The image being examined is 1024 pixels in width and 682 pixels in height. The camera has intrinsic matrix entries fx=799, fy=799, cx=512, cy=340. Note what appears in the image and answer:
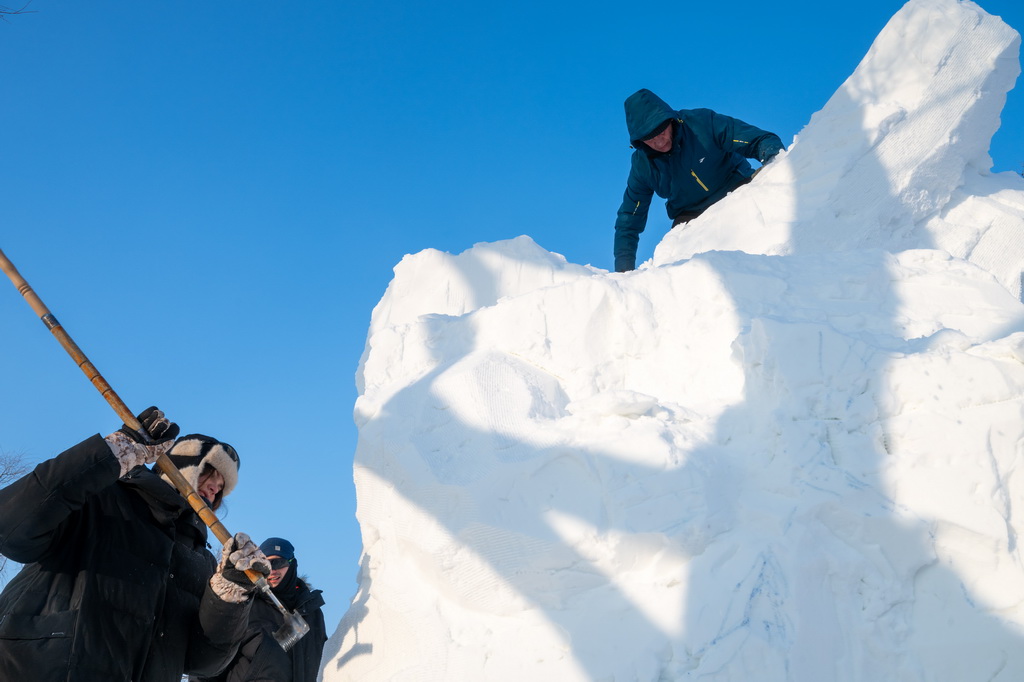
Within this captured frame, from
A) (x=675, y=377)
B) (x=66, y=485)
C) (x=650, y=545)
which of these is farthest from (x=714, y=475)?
(x=66, y=485)

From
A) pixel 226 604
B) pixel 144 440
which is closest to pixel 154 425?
pixel 144 440

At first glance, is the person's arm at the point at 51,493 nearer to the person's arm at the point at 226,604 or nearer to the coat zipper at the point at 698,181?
the person's arm at the point at 226,604

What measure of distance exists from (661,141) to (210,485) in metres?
3.38

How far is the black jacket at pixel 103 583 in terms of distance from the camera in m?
2.16

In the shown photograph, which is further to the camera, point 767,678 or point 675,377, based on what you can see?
point 675,377

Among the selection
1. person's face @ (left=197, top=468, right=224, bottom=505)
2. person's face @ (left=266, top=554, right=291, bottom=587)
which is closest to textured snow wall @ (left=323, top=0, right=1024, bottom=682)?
person's face @ (left=266, top=554, right=291, bottom=587)

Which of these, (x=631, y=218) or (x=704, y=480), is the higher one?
(x=631, y=218)

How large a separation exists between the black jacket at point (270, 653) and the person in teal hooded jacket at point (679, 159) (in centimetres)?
302

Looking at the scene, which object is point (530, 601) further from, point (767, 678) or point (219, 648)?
point (219, 648)

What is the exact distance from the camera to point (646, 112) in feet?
15.9

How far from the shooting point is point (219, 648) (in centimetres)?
277

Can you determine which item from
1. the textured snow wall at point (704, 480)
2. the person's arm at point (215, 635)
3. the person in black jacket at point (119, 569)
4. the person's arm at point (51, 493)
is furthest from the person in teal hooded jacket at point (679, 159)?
the person's arm at point (51, 493)

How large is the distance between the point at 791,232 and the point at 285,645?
10.9 ft

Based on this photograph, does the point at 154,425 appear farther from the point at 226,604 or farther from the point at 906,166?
the point at 906,166
